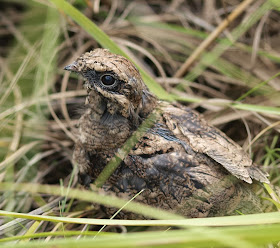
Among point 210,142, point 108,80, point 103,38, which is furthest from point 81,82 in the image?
point 210,142

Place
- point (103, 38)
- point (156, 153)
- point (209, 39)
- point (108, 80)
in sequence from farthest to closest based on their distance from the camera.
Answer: point (209, 39) < point (103, 38) < point (156, 153) < point (108, 80)

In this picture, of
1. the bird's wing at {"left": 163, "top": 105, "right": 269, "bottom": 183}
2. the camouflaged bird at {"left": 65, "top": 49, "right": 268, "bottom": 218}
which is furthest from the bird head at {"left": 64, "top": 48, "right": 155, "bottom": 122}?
the bird's wing at {"left": 163, "top": 105, "right": 269, "bottom": 183}


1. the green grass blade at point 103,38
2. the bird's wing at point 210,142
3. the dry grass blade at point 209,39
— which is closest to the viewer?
the bird's wing at point 210,142

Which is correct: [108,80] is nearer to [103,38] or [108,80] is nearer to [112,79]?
[112,79]

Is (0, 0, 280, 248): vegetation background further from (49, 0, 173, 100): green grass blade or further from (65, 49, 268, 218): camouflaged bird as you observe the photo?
(65, 49, 268, 218): camouflaged bird

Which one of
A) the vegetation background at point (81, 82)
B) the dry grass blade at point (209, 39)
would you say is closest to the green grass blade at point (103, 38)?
the vegetation background at point (81, 82)

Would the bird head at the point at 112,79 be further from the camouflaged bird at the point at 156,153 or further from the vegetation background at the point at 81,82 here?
the vegetation background at the point at 81,82
